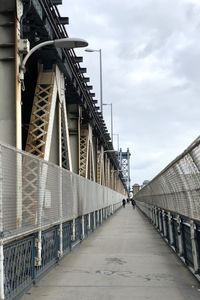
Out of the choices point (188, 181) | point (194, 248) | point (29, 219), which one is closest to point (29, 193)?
point (29, 219)

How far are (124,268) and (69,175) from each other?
5058 millimetres

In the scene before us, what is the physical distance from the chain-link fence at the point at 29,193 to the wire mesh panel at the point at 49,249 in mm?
260

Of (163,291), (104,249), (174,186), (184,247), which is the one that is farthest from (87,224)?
(163,291)

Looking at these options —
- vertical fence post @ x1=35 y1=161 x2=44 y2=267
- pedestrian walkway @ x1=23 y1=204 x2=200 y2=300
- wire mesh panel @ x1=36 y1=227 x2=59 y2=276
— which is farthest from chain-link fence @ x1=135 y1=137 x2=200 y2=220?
wire mesh panel @ x1=36 y1=227 x2=59 y2=276

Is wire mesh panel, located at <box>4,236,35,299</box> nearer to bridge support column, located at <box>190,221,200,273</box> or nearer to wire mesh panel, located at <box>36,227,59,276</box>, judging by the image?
wire mesh panel, located at <box>36,227,59,276</box>

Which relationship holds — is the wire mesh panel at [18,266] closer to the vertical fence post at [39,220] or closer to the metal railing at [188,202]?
the vertical fence post at [39,220]

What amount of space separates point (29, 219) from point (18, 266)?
1333mm

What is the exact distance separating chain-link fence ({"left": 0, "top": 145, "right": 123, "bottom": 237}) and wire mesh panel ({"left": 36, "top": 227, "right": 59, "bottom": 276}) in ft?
0.85

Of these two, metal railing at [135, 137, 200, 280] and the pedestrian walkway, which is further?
metal railing at [135, 137, 200, 280]

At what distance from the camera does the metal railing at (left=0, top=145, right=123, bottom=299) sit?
26.0ft

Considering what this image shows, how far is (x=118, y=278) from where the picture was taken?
10906 millimetres

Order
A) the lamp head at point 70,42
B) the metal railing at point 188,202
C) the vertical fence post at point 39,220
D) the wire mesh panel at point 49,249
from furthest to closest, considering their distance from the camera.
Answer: the lamp head at point 70,42 < the wire mesh panel at point 49,249 < the vertical fence post at point 39,220 < the metal railing at point 188,202

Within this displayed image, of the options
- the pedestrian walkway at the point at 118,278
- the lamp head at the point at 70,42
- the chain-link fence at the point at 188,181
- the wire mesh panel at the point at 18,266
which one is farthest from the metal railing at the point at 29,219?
the lamp head at the point at 70,42

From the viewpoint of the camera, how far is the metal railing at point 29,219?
Result: 791 centimetres
